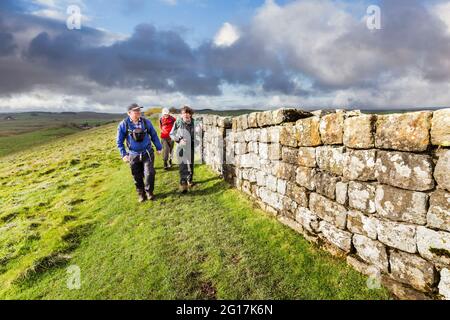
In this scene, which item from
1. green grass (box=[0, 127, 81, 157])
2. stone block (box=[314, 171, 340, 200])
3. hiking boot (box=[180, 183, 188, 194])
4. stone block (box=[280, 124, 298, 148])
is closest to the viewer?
stone block (box=[314, 171, 340, 200])

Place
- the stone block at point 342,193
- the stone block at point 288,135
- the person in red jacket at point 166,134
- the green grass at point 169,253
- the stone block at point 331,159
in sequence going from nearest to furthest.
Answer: the green grass at point 169,253 < the stone block at point 342,193 < the stone block at point 331,159 < the stone block at point 288,135 < the person in red jacket at point 166,134

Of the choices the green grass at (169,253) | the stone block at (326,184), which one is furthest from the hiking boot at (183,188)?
the stone block at (326,184)

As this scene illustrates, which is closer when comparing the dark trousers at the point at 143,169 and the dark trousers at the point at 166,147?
the dark trousers at the point at 143,169

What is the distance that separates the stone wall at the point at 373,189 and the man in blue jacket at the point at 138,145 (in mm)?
4145

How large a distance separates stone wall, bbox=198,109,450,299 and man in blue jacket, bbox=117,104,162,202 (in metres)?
4.14

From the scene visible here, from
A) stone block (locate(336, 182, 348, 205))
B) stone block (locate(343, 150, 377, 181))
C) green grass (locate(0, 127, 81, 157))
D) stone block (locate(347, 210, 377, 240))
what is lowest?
green grass (locate(0, 127, 81, 157))

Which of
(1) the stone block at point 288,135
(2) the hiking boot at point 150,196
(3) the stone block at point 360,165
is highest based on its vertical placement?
(1) the stone block at point 288,135

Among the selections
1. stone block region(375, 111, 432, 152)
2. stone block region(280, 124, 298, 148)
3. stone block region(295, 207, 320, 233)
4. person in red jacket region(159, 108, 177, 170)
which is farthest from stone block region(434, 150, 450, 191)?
person in red jacket region(159, 108, 177, 170)

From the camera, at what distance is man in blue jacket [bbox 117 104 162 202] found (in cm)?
938

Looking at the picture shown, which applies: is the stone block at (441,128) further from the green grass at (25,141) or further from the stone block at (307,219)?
the green grass at (25,141)

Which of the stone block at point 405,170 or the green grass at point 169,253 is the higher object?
the stone block at point 405,170

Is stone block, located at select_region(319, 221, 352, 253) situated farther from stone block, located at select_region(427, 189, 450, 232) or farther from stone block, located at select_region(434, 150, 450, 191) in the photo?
stone block, located at select_region(434, 150, 450, 191)

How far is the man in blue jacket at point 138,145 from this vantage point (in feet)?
30.8
